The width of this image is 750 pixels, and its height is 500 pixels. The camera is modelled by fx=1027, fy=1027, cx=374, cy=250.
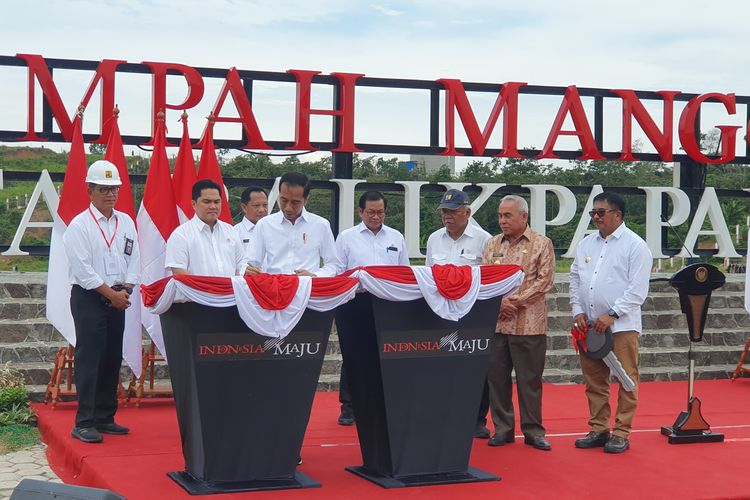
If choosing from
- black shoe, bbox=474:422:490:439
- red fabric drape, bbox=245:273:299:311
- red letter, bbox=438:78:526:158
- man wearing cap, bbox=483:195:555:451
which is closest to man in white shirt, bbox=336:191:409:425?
man wearing cap, bbox=483:195:555:451

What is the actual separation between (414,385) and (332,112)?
7.10 m

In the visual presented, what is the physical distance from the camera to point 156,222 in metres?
8.26

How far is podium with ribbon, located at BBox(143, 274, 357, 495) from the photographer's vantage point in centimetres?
511

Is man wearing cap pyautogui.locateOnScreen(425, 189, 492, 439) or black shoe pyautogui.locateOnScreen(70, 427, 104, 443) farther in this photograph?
man wearing cap pyautogui.locateOnScreen(425, 189, 492, 439)

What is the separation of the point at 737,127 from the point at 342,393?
8.67 m

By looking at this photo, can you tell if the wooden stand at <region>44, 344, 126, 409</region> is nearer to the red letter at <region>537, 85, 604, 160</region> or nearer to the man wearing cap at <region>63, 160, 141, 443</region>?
the man wearing cap at <region>63, 160, 141, 443</region>

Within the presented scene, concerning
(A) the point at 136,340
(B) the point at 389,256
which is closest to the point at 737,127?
(B) the point at 389,256

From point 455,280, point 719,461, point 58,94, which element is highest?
point 58,94

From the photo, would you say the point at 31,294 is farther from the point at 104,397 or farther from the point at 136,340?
the point at 104,397

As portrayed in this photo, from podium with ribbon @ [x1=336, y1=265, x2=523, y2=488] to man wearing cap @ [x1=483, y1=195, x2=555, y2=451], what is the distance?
34.6 inches

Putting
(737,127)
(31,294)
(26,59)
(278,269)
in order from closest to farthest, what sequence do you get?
(278,269)
(31,294)
(26,59)
(737,127)

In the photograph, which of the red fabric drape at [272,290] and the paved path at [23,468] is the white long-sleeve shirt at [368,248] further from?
the paved path at [23,468]

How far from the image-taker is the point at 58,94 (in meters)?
11.3

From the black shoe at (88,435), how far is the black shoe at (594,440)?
3.10 m
